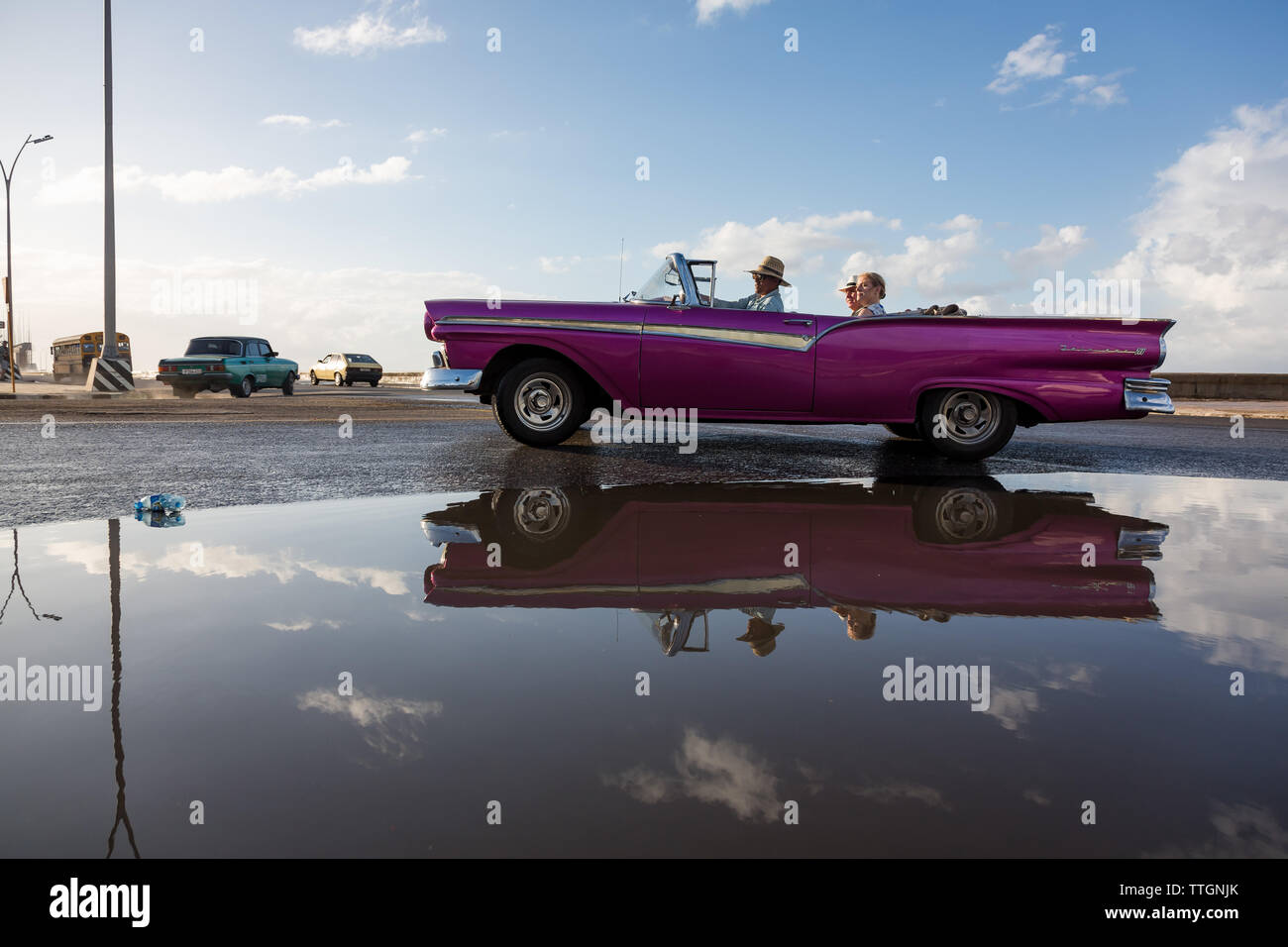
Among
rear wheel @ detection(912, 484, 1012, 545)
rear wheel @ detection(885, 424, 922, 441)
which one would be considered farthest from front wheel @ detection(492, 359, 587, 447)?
rear wheel @ detection(885, 424, 922, 441)

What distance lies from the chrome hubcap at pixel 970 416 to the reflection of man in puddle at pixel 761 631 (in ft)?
16.6

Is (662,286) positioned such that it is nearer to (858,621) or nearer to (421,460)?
(421,460)

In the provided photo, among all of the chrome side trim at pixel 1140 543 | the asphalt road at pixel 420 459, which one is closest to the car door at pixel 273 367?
the asphalt road at pixel 420 459

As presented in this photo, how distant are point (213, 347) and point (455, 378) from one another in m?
18.8

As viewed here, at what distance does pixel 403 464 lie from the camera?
6.89 meters

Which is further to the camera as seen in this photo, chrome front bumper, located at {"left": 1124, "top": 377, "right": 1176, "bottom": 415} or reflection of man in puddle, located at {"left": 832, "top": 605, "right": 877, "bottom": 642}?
chrome front bumper, located at {"left": 1124, "top": 377, "right": 1176, "bottom": 415}

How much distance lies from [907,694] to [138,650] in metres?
2.18

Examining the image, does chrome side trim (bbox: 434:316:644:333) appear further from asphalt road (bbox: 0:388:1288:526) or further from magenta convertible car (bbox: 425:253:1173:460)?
asphalt road (bbox: 0:388:1288:526)

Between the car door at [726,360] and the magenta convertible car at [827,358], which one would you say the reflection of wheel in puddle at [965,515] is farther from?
the car door at [726,360]

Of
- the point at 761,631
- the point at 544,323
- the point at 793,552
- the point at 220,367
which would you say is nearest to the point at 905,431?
the point at 544,323

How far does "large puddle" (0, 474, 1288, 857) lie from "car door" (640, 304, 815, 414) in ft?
10.4

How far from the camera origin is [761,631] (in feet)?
9.04

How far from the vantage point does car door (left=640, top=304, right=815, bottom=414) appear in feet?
23.3
